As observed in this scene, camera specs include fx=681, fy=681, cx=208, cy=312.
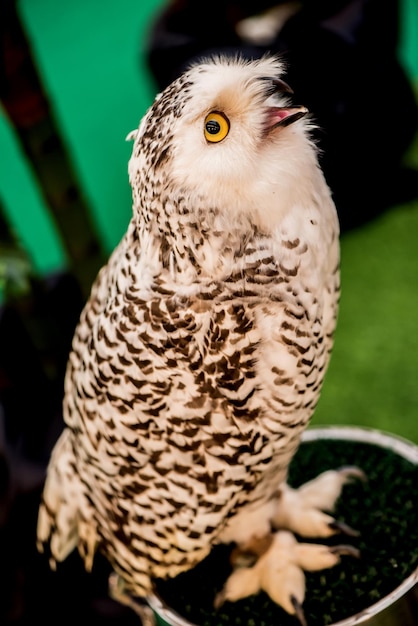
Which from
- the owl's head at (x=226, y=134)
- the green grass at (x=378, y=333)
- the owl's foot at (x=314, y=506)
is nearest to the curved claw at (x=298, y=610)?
the owl's foot at (x=314, y=506)

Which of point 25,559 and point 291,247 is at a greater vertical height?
point 291,247

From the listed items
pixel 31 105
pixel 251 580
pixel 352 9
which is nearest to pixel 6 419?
pixel 31 105

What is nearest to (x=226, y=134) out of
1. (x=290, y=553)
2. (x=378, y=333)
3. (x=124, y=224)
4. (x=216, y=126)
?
(x=216, y=126)

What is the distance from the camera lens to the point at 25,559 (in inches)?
53.7

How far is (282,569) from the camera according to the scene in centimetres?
86

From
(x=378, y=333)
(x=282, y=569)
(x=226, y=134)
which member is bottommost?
(x=378, y=333)

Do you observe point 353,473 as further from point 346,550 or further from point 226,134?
point 226,134

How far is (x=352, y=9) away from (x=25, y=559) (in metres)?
1.75

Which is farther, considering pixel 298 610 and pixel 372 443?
pixel 372 443

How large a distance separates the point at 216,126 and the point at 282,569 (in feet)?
1.87

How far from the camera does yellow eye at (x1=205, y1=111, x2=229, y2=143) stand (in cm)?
56

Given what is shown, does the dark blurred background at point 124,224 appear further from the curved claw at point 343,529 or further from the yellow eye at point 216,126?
the curved claw at point 343,529

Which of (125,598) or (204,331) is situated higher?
(204,331)

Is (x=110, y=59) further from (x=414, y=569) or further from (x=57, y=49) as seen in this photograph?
(x=414, y=569)
